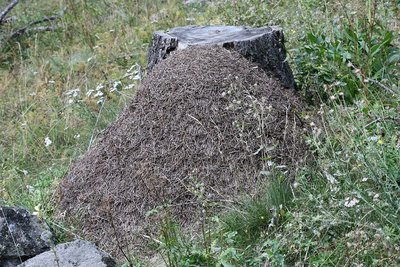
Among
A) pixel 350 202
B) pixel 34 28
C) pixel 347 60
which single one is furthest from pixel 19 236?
pixel 34 28

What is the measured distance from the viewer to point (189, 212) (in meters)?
5.03

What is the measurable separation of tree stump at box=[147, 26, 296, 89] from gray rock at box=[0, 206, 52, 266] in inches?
77.8

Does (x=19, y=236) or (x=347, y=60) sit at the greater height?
(x=347, y=60)

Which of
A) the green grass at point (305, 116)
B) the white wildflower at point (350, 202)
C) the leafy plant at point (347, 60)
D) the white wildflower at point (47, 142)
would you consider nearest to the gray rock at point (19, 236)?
the green grass at point (305, 116)

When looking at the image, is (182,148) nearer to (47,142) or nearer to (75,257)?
(75,257)

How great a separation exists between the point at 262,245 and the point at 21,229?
1.55 meters

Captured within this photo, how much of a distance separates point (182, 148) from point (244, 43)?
1140mm

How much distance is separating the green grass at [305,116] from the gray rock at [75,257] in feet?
0.97

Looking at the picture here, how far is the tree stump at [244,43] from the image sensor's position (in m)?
6.00

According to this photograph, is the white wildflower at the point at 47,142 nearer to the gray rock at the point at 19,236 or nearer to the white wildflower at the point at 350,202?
the gray rock at the point at 19,236

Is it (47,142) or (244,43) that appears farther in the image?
(47,142)

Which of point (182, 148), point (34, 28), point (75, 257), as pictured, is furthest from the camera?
point (34, 28)

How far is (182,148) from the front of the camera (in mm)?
5301

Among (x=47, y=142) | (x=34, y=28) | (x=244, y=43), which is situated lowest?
(x=47, y=142)
